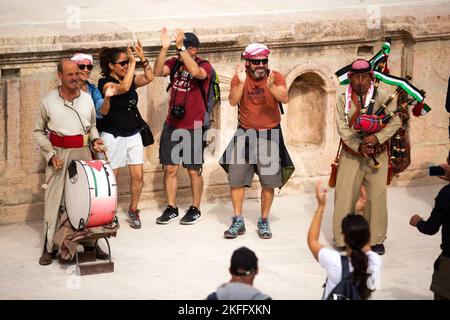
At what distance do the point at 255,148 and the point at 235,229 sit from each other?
0.82 metres

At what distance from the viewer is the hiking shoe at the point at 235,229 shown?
456 inches

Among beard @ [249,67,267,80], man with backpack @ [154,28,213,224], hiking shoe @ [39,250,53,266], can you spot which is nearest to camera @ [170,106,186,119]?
man with backpack @ [154,28,213,224]

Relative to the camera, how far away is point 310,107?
13422 mm

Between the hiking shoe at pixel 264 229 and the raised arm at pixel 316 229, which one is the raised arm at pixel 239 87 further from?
the raised arm at pixel 316 229

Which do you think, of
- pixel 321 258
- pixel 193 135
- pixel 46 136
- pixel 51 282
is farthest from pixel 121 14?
pixel 321 258

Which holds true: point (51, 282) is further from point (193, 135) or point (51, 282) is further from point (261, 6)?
point (261, 6)

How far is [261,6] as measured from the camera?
48.2 ft

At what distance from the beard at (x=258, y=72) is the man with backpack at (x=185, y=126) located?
54 centimetres

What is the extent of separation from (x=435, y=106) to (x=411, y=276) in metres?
3.46

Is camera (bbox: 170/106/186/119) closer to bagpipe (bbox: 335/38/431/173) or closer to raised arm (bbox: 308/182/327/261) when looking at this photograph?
bagpipe (bbox: 335/38/431/173)

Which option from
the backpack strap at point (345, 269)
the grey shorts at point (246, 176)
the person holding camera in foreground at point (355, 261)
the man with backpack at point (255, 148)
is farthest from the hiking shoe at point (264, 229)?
the backpack strap at point (345, 269)

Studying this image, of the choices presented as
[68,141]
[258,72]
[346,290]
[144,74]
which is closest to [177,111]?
[144,74]

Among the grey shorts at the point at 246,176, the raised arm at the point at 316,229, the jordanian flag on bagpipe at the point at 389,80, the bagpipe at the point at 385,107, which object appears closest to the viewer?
the raised arm at the point at 316,229

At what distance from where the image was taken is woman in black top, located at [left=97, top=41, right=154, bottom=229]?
37.3ft
